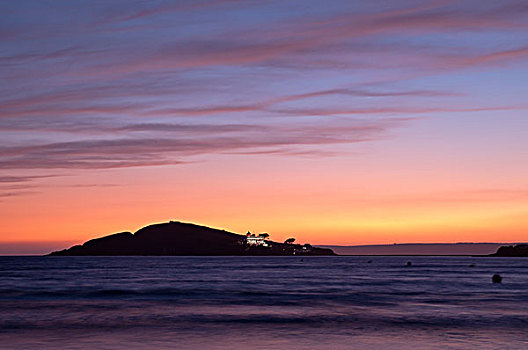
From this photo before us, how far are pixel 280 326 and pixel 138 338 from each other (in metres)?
9.63

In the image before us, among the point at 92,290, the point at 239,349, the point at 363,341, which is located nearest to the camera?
the point at 239,349

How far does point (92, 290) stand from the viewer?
75812 millimetres

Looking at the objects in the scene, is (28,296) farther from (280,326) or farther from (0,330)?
(280,326)

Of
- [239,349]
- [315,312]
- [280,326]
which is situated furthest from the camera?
[315,312]

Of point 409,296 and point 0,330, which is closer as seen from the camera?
point 0,330

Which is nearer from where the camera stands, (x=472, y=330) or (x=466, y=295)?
(x=472, y=330)

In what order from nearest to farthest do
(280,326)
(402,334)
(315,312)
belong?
1. (402,334)
2. (280,326)
3. (315,312)

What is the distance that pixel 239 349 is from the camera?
97.7 feet

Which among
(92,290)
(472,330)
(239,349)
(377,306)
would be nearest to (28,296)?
(92,290)

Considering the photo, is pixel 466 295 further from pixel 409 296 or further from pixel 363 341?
pixel 363 341

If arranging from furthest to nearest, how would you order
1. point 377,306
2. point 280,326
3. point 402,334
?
point 377,306
point 280,326
point 402,334

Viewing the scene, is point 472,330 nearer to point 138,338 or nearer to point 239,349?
point 239,349

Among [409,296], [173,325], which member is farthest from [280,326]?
[409,296]

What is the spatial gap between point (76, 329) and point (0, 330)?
166 inches
